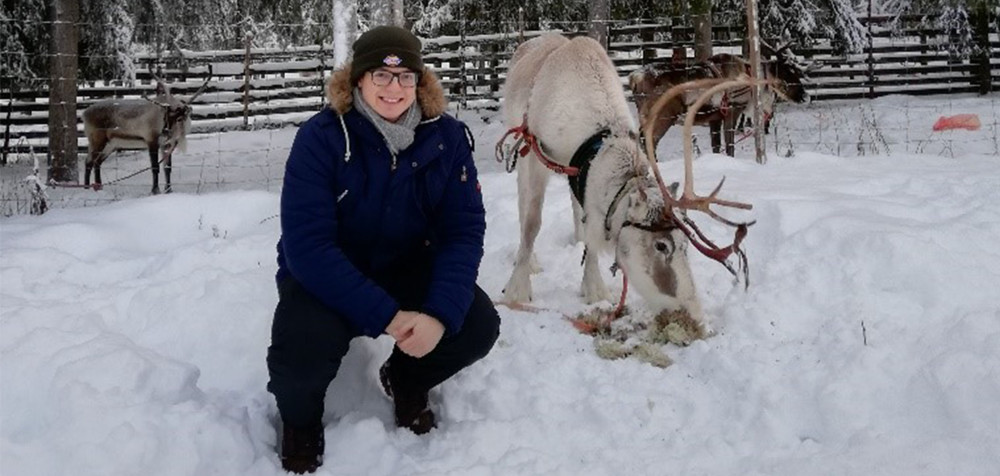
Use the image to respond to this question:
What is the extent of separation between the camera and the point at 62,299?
3.77 m

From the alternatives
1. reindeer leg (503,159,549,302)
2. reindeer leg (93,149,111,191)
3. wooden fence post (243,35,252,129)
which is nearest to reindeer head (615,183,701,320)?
reindeer leg (503,159,549,302)

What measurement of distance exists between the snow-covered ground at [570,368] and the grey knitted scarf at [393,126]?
103 centimetres

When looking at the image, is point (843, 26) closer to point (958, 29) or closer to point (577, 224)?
point (958, 29)

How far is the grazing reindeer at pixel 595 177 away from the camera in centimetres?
371

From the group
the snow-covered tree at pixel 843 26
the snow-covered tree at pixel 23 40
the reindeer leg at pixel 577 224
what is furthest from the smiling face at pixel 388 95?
the snow-covered tree at pixel 843 26

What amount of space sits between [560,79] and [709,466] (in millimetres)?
2417

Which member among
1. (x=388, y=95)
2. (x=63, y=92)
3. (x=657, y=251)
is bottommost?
(x=657, y=251)

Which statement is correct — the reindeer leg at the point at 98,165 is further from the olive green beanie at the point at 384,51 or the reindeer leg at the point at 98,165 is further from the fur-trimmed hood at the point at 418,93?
the olive green beanie at the point at 384,51

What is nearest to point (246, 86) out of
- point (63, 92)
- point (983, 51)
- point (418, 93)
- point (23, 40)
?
point (23, 40)

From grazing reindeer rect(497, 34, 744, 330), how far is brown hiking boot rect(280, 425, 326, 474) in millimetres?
1719

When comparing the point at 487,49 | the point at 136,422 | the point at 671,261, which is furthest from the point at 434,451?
the point at 487,49

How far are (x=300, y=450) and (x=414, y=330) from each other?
59 centimetres

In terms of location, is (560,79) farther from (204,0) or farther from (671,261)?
(204,0)

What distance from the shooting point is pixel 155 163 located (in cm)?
1069
